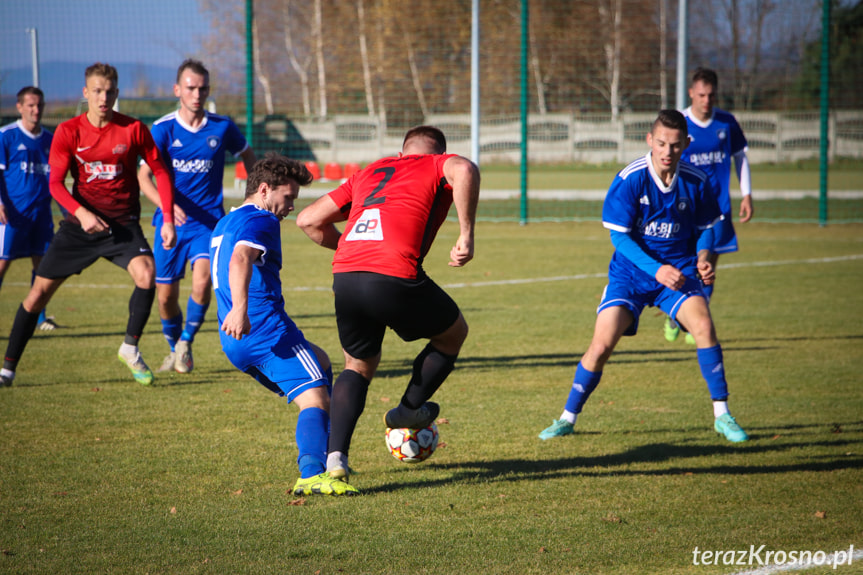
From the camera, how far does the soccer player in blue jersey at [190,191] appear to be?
7.32 m

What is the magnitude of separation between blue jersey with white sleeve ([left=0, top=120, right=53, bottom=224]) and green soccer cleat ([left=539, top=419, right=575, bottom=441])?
6524mm

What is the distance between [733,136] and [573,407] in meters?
4.29

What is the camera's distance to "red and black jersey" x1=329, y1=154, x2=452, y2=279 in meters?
4.18

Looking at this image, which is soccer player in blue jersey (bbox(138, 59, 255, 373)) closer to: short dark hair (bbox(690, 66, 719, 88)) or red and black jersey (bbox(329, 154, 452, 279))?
red and black jersey (bbox(329, 154, 452, 279))

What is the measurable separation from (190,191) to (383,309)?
13.0 ft

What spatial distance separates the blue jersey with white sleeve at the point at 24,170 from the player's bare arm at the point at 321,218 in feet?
20.3

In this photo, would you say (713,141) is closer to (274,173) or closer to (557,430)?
(557,430)

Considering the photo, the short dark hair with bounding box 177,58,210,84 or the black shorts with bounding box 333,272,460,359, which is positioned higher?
the short dark hair with bounding box 177,58,210,84

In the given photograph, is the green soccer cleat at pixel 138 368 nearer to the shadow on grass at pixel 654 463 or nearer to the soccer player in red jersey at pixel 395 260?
the shadow on grass at pixel 654 463

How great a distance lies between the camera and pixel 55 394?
6.54 metres

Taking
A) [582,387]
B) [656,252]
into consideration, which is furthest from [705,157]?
[582,387]

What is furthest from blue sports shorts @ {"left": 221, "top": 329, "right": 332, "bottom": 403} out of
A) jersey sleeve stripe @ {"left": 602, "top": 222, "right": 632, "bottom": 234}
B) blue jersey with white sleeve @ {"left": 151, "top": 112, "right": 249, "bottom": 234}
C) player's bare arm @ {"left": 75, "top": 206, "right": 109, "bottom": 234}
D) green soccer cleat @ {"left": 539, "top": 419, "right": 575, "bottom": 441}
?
blue jersey with white sleeve @ {"left": 151, "top": 112, "right": 249, "bottom": 234}

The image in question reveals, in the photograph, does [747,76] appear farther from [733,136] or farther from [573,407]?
[573,407]

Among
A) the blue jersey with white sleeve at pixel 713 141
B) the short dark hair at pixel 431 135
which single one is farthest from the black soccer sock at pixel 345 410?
the blue jersey with white sleeve at pixel 713 141
